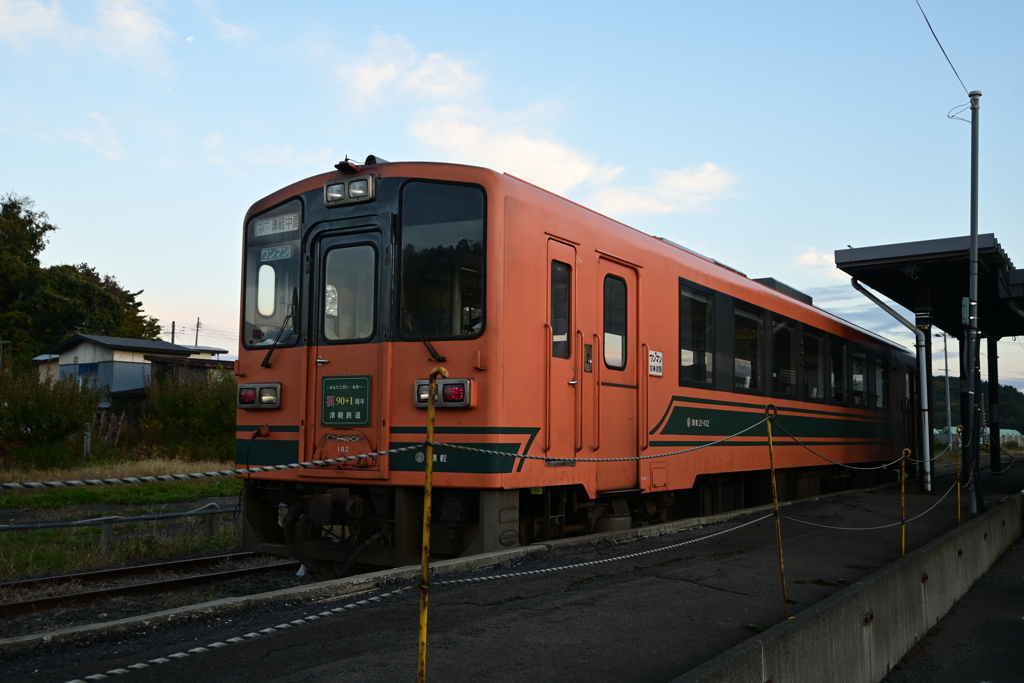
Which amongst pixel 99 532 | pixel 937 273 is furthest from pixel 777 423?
pixel 99 532

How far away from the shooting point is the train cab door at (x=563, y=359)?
689cm

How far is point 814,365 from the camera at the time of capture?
13273 mm

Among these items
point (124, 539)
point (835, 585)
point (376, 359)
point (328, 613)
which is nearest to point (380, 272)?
point (376, 359)

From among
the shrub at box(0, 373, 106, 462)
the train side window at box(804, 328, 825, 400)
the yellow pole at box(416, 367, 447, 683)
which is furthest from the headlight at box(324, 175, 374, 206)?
the shrub at box(0, 373, 106, 462)

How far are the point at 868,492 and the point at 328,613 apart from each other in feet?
38.5

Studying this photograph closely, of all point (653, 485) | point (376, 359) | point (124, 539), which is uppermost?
point (376, 359)

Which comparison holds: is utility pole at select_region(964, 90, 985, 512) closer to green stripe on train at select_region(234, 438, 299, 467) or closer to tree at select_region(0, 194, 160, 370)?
green stripe on train at select_region(234, 438, 299, 467)

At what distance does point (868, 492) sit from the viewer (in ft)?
46.4

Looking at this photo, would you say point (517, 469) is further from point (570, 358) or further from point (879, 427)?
→ point (879, 427)

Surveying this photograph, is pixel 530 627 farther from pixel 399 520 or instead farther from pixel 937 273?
pixel 937 273

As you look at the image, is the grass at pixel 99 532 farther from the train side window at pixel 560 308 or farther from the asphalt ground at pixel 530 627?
the train side window at pixel 560 308

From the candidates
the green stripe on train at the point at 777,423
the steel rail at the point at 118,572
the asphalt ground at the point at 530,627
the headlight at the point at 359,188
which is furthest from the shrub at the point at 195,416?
Answer: the asphalt ground at the point at 530,627

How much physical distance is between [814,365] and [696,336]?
4.57m

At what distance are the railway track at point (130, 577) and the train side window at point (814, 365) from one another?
823 cm
